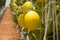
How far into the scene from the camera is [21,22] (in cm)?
94

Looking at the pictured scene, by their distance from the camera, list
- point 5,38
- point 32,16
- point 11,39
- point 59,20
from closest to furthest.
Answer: point 32,16 < point 59,20 < point 11,39 < point 5,38

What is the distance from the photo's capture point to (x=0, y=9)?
856cm

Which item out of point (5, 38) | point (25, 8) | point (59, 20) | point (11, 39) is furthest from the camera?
point (5, 38)

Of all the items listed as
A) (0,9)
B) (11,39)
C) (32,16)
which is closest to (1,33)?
(11,39)

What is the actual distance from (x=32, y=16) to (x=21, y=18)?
0.17 m

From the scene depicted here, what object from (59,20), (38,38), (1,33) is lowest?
(1,33)

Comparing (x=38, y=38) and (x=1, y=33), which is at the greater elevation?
(x=38, y=38)

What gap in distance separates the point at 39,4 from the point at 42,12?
0.18 metres

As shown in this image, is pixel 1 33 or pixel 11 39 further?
pixel 1 33

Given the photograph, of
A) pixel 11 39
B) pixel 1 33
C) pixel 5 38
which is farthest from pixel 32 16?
pixel 1 33

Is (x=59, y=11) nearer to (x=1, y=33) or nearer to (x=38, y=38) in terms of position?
(x=38, y=38)

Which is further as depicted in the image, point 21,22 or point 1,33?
point 1,33

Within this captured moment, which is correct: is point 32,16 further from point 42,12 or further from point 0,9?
point 0,9

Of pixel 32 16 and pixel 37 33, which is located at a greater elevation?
pixel 32 16
